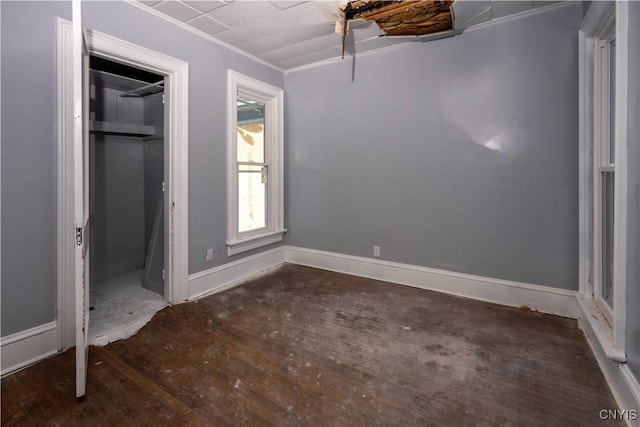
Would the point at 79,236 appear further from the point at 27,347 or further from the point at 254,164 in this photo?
the point at 254,164

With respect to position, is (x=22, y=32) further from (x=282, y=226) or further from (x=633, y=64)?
(x=633, y=64)

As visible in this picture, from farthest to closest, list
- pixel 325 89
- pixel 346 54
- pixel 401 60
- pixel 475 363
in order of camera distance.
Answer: pixel 325 89
pixel 346 54
pixel 401 60
pixel 475 363

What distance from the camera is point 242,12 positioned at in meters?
2.52

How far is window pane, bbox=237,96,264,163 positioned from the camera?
3.56 m

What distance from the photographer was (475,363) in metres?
1.93

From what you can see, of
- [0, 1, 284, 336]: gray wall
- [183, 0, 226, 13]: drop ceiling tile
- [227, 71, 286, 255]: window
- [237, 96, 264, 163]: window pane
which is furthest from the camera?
[237, 96, 264, 163]: window pane

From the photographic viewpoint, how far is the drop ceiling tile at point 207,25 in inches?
104

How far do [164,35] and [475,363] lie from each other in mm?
3442

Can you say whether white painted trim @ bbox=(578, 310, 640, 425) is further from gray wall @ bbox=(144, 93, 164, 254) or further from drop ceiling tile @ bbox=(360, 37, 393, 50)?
gray wall @ bbox=(144, 93, 164, 254)

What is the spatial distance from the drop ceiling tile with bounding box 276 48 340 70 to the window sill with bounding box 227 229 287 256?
6.79 ft

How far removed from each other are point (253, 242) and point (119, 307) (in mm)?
1411

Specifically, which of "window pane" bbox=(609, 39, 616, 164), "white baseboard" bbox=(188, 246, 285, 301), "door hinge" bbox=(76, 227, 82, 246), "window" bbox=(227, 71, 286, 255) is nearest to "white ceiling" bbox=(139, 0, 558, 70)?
"window" bbox=(227, 71, 286, 255)

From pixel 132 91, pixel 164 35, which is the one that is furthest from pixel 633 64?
pixel 132 91

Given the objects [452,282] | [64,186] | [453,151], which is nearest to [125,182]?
[64,186]
